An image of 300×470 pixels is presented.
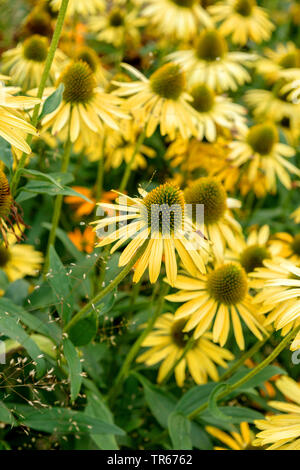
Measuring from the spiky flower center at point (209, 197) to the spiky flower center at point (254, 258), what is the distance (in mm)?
194

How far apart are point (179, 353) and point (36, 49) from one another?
55.4 inches

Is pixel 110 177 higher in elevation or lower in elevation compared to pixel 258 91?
lower

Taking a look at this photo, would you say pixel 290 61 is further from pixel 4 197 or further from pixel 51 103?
pixel 4 197

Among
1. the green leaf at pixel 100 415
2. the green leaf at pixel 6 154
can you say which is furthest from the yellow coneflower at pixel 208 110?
the green leaf at pixel 100 415

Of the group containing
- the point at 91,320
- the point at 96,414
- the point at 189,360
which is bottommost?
the point at 189,360

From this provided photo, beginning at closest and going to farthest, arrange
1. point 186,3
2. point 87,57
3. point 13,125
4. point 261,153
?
point 13,125 → point 87,57 → point 261,153 → point 186,3

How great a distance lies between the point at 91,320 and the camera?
143 centimetres

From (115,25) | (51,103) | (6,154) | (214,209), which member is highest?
(51,103)

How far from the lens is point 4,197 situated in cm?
132

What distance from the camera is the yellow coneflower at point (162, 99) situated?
193 cm

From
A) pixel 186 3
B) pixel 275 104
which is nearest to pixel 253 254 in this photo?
pixel 275 104
